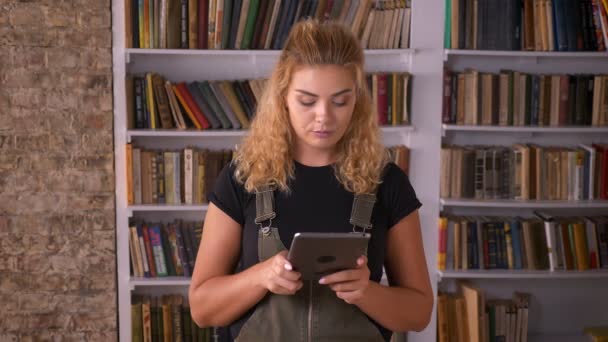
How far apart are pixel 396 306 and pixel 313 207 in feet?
0.85

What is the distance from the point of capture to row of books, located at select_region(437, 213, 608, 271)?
393 centimetres

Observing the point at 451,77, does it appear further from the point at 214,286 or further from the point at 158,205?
the point at 214,286

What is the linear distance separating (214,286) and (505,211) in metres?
2.80

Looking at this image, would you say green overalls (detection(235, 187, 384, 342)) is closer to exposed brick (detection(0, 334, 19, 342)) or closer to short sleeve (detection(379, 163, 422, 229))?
short sleeve (detection(379, 163, 422, 229))

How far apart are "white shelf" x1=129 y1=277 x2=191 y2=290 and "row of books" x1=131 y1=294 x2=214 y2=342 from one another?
122 mm

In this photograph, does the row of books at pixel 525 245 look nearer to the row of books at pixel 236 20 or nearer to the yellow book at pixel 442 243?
the yellow book at pixel 442 243

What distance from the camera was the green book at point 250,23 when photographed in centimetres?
371

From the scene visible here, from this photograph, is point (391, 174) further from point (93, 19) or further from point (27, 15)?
point (27, 15)

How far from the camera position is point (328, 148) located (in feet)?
5.55

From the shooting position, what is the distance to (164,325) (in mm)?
3893

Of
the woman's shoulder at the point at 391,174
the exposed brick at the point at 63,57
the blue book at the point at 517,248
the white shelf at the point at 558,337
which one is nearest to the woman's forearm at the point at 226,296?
the woman's shoulder at the point at 391,174

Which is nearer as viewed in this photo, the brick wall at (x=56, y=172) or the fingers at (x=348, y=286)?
the fingers at (x=348, y=286)

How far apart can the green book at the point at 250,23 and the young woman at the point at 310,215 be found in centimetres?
206

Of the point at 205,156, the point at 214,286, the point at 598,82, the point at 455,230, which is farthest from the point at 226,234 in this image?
the point at 598,82
